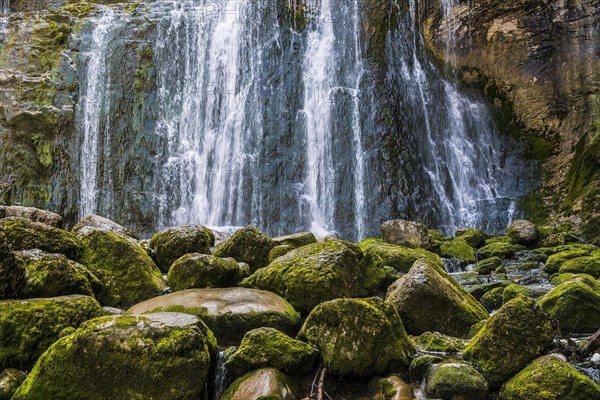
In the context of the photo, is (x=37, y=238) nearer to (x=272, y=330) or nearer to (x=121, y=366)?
(x=121, y=366)

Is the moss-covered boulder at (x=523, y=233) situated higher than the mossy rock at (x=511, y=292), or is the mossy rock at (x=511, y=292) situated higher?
the mossy rock at (x=511, y=292)

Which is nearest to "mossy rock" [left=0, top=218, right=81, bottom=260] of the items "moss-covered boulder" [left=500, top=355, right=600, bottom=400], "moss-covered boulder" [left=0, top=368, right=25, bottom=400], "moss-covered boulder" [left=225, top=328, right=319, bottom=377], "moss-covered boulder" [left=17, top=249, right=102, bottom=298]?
"moss-covered boulder" [left=17, top=249, right=102, bottom=298]

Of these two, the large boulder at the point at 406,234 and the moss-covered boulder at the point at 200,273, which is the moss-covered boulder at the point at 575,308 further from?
the large boulder at the point at 406,234

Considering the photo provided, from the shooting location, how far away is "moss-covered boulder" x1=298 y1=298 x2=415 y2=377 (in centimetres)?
502

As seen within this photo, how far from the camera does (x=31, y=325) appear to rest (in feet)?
16.8

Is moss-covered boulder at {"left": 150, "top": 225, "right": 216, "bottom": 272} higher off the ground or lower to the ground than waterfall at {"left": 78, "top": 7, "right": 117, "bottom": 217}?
lower

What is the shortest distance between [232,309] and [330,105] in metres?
16.7

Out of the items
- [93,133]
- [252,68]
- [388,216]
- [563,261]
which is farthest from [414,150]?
[93,133]

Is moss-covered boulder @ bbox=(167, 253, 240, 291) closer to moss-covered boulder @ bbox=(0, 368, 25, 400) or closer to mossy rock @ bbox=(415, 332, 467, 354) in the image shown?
moss-covered boulder @ bbox=(0, 368, 25, 400)

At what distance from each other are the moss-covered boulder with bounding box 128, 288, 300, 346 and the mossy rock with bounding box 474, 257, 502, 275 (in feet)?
22.6

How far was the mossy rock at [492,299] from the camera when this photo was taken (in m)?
8.05

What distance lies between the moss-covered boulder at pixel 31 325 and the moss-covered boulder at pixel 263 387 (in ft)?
6.48

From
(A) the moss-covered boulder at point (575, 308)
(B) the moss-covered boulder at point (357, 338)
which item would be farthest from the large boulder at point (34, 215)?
(A) the moss-covered boulder at point (575, 308)

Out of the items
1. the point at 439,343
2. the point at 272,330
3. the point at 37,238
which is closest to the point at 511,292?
the point at 439,343
